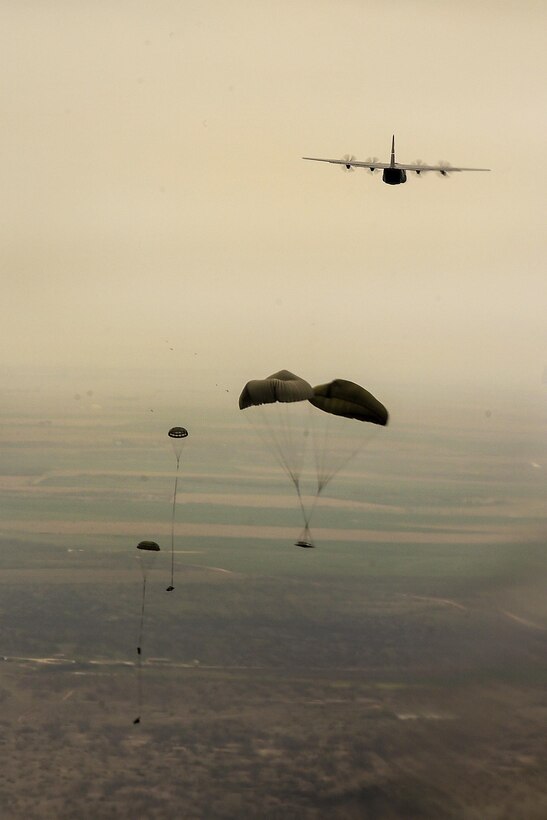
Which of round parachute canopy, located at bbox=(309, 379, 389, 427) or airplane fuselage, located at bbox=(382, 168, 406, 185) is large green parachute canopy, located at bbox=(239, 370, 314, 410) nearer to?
round parachute canopy, located at bbox=(309, 379, 389, 427)

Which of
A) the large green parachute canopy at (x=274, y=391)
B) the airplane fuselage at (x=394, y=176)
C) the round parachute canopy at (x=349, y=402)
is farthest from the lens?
the round parachute canopy at (x=349, y=402)

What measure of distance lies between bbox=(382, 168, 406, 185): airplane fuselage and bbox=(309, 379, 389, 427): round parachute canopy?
17.5 metres

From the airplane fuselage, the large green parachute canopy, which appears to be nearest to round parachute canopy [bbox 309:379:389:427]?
the large green parachute canopy

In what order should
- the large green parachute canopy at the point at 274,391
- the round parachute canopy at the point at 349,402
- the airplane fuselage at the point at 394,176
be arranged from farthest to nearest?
the round parachute canopy at the point at 349,402, the large green parachute canopy at the point at 274,391, the airplane fuselage at the point at 394,176

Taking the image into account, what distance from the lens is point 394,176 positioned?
74625 millimetres

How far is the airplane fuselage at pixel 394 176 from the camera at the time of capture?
74.4 m

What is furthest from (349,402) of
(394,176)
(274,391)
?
(394,176)

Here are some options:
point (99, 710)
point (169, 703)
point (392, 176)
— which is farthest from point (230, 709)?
point (392, 176)

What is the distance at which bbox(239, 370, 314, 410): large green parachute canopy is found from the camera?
78688mm

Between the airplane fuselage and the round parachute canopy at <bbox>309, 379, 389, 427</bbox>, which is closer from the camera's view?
the airplane fuselage

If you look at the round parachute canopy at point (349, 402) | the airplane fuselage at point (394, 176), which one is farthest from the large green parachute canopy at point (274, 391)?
the airplane fuselage at point (394, 176)

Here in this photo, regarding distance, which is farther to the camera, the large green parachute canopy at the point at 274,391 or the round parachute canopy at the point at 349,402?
the round parachute canopy at the point at 349,402

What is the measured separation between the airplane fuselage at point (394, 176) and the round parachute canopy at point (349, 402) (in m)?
17.5

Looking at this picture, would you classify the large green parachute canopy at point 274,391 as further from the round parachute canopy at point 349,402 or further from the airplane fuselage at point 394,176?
A: the airplane fuselage at point 394,176
